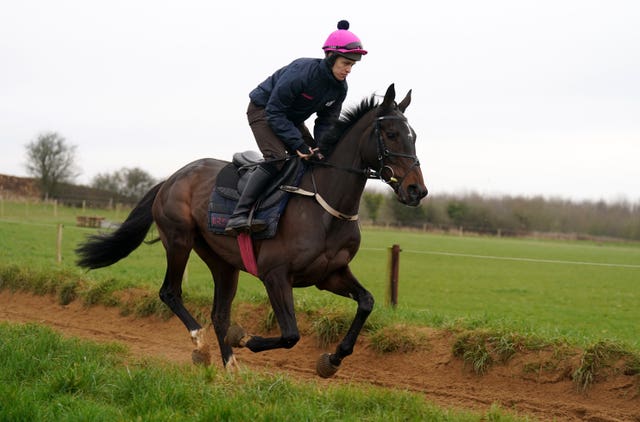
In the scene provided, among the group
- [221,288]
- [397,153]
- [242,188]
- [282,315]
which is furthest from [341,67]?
[221,288]

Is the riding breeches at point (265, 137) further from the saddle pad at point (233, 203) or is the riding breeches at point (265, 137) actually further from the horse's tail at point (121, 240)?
the horse's tail at point (121, 240)

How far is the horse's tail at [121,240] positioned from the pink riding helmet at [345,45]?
3269 millimetres

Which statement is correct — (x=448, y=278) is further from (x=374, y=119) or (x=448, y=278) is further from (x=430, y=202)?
(x=430, y=202)

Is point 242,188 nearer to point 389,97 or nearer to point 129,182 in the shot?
point 389,97

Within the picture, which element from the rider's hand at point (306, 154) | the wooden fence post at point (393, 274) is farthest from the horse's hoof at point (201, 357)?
the wooden fence post at point (393, 274)

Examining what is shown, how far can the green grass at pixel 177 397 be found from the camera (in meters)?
4.24

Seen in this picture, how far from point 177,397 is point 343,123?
2765 mm

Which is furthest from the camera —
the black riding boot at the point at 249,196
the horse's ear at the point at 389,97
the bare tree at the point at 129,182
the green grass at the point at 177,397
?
the bare tree at the point at 129,182

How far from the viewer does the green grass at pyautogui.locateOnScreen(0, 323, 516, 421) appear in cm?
424

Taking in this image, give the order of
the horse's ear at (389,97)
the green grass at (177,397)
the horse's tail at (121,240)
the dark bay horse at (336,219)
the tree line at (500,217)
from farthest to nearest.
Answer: the tree line at (500,217) → the horse's tail at (121,240) → the horse's ear at (389,97) → the dark bay horse at (336,219) → the green grass at (177,397)

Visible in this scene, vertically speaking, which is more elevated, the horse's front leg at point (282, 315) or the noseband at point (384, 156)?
the noseband at point (384, 156)

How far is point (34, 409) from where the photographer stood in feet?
14.1

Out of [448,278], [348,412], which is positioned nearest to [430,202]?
[448,278]

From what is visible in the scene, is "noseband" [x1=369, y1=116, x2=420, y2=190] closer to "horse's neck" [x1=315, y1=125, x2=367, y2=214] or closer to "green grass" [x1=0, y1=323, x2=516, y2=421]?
"horse's neck" [x1=315, y1=125, x2=367, y2=214]
